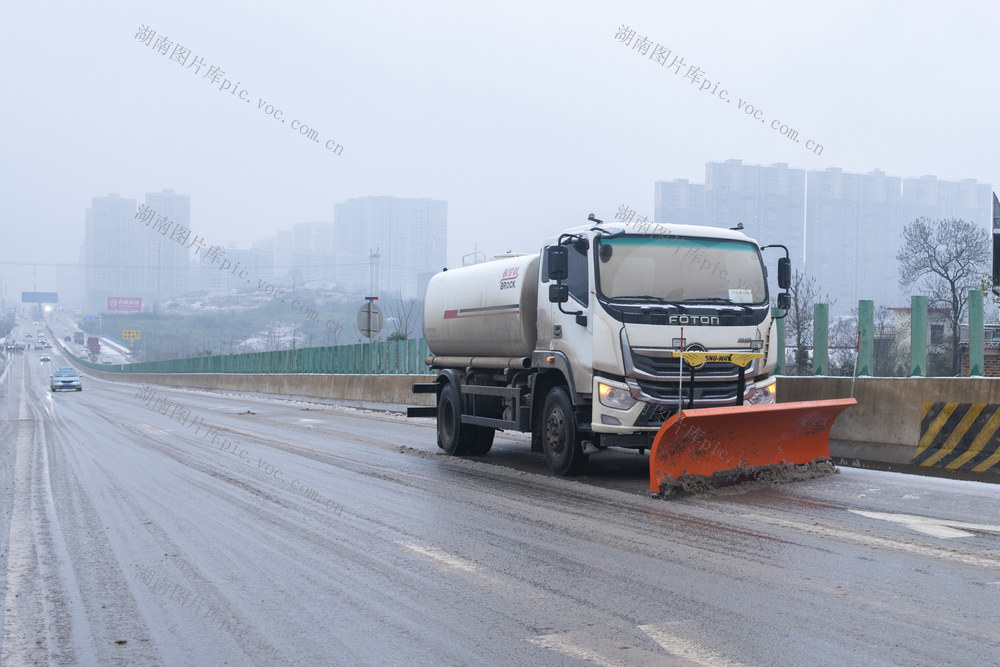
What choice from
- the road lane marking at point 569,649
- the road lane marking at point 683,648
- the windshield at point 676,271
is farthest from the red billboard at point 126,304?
the road lane marking at point 683,648

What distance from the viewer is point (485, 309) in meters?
12.5

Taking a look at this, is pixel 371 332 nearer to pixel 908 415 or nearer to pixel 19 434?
pixel 19 434

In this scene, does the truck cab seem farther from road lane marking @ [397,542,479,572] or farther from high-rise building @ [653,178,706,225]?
high-rise building @ [653,178,706,225]

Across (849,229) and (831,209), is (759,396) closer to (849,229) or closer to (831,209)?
(849,229)

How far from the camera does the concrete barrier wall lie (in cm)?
1065

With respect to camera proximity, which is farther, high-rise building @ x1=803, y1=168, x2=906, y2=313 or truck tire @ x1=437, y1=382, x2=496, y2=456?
high-rise building @ x1=803, y1=168, x2=906, y2=313

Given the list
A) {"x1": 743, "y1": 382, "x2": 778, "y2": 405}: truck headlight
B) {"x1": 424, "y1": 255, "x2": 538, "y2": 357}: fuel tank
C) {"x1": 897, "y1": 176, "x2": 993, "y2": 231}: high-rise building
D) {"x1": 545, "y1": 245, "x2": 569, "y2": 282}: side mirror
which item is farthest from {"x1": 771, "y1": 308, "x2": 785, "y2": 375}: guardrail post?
{"x1": 897, "y1": 176, "x2": 993, "y2": 231}: high-rise building

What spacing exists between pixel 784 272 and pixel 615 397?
296 centimetres

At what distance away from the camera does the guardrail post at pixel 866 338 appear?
12617 mm

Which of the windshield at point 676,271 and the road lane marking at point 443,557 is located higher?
the windshield at point 676,271

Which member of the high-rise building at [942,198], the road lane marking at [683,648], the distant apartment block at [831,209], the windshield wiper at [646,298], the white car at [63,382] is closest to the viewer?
the road lane marking at [683,648]

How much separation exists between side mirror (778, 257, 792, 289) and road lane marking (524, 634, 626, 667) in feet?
24.9

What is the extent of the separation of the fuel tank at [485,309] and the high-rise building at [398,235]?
14240 cm

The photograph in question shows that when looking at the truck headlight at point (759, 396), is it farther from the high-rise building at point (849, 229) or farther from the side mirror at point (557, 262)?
the high-rise building at point (849, 229)
